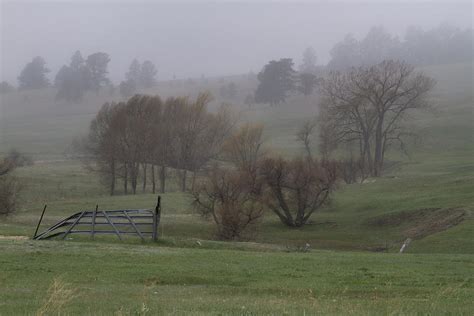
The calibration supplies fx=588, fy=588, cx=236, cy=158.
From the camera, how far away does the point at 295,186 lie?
140ft

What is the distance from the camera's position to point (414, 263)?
19.5 m

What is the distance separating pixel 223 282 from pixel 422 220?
2537cm

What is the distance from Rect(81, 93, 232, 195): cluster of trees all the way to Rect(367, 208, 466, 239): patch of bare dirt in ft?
99.2

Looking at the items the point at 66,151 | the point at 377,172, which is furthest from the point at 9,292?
the point at 66,151

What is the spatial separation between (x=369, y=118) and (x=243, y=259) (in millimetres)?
55813

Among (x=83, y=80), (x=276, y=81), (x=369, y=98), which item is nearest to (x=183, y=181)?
(x=369, y=98)

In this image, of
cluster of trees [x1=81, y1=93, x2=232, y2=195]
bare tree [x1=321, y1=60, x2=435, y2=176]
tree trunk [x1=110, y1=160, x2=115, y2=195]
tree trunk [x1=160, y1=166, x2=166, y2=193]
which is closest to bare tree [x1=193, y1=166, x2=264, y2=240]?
tree trunk [x1=160, y1=166, x2=166, y2=193]

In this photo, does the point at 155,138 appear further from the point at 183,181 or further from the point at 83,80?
the point at 83,80

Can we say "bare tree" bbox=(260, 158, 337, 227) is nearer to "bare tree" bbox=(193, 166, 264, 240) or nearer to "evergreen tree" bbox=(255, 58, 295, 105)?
"bare tree" bbox=(193, 166, 264, 240)

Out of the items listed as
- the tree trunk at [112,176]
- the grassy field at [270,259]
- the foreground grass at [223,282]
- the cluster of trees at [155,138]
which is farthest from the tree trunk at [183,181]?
the foreground grass at [223,282]

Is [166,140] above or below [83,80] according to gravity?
below

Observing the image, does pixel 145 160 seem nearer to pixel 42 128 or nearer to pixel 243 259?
pixel 243 259

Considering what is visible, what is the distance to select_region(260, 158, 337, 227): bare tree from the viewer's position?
4272 cm

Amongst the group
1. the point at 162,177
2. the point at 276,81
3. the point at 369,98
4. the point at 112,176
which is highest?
the point at 276,81
